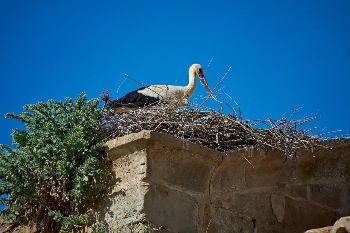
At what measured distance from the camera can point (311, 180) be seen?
7367 mm

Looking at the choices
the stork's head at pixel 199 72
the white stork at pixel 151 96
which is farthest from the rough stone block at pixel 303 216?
the stork's head at pixel 199 72

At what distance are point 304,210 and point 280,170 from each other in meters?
0.47

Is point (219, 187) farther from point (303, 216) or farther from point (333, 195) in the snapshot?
point (333, 195)

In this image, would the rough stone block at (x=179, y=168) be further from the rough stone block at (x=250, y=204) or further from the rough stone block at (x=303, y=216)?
the rough stone block at (x=303, y=216)

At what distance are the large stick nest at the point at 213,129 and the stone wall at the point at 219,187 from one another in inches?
6.5

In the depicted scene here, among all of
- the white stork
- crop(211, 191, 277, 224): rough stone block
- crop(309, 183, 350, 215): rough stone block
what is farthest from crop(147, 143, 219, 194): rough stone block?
crop(309, 183, 350, 215): rough stone block

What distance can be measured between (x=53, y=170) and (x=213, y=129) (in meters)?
1.51

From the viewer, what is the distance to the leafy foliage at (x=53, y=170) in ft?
21.1

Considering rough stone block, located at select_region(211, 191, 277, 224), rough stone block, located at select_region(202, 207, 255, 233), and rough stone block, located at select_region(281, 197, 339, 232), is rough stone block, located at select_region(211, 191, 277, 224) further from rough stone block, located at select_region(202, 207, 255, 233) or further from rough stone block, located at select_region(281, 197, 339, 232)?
rough stone block, located at select_region(281, 197, 339, 232)

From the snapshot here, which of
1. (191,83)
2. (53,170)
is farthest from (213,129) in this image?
(191,83)

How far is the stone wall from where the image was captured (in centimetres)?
621

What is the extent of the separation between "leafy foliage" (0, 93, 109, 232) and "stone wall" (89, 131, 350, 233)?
0.20 m

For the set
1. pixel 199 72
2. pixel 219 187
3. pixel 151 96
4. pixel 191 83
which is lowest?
pixel 219 187

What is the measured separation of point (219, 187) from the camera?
669cm
